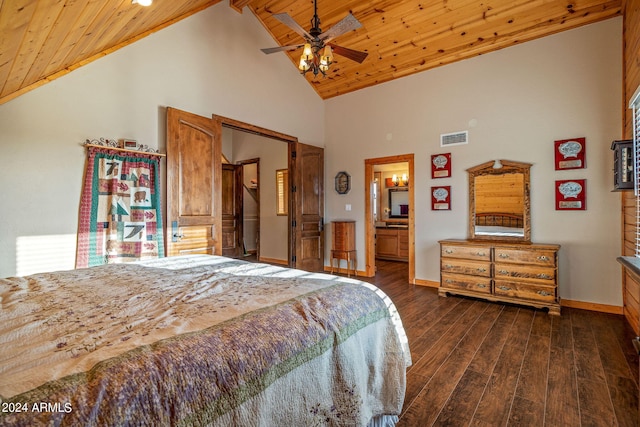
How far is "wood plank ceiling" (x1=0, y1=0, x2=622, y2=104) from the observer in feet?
6.27

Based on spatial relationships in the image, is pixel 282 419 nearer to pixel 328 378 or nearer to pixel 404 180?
pixel 328 378

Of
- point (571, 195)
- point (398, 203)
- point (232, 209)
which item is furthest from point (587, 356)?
point (232, 209)

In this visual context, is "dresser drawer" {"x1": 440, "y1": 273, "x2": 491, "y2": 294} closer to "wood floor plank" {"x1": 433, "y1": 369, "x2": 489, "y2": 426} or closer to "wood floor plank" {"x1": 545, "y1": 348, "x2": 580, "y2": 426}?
"wood floor plank" {"x1": 545, "y1": 348, "x2": 580, "y2": 426}

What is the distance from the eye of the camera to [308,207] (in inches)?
211

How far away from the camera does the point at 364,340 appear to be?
4.63ft

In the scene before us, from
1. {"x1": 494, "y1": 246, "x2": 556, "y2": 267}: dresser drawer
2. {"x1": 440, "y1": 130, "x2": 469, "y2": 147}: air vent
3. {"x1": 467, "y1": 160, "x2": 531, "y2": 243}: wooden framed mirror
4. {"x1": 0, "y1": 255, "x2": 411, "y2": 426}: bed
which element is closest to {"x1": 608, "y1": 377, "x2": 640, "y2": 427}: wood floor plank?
{"x1": 0, "y1": 255, "x2": 411, "y2": 426}: bed

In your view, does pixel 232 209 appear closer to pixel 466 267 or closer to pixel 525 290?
pixel 466 267

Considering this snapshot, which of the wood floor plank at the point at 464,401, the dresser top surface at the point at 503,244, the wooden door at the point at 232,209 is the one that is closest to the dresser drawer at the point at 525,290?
the dresser top surface at the point at 503,244

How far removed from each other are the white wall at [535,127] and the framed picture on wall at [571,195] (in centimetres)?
6

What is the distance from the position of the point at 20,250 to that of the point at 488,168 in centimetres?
523

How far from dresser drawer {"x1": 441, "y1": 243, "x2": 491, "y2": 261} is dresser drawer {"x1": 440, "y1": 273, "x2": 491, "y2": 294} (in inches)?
10.1

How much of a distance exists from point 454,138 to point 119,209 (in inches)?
172

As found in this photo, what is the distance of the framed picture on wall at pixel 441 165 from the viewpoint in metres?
4.48

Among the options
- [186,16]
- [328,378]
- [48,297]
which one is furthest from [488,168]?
[48,297]
